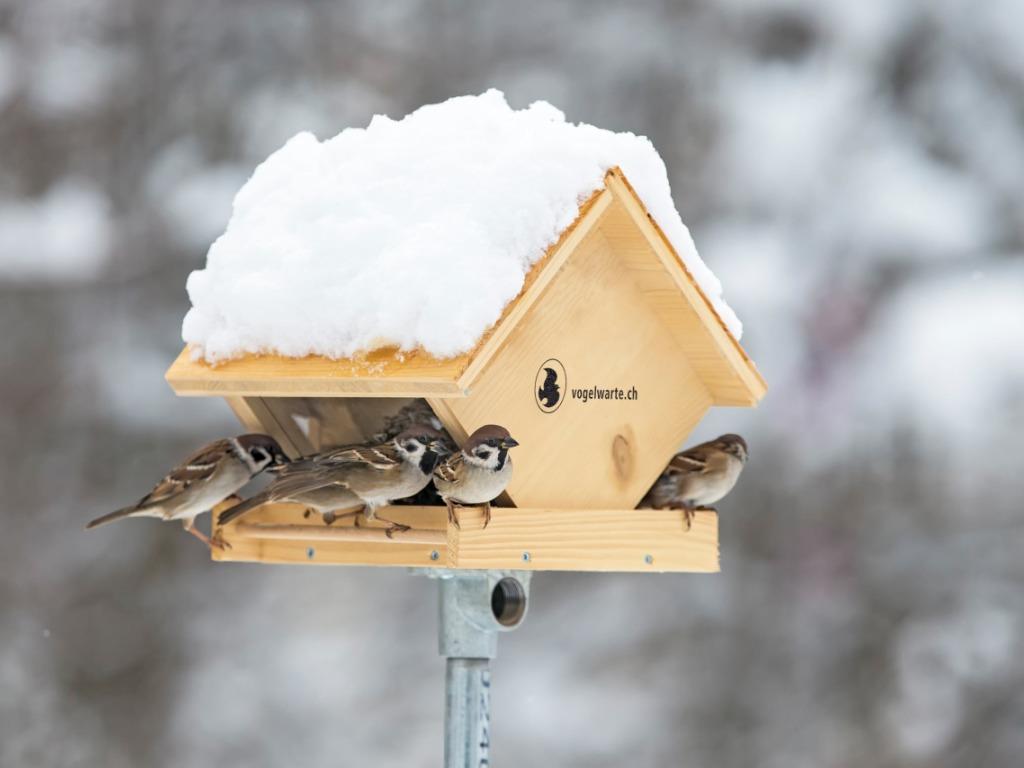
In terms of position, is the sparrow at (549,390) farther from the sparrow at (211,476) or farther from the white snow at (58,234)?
the white snow at (58,234)

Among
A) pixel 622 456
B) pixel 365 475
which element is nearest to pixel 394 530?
pixel 365 475

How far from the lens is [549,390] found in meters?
3.14

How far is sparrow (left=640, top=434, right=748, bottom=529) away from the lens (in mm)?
3363

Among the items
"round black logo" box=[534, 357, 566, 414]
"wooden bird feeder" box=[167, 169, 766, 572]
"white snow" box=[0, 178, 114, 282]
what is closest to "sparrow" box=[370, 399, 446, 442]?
"wooden bird feeder" box=[167, 169, 766, 572]

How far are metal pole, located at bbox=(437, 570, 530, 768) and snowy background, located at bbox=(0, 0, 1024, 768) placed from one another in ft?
9.72

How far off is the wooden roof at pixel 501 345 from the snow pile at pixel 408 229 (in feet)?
0.10

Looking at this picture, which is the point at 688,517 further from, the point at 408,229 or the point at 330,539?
the point at 408,229

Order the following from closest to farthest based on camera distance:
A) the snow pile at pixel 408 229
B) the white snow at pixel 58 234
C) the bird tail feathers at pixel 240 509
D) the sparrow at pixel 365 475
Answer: the snow pile at pixel 408 229 < the sparrow at pixel 365 475 < the bird tail feathers at pixel 240 509 < the white snow at pixel 58 234

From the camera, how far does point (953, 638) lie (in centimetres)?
617

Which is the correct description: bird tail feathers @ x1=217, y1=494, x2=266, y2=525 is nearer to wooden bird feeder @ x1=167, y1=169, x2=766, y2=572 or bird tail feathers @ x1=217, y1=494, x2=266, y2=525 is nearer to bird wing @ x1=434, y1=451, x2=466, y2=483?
wooden bird feeder @ x1=167, y1=169, x2=766, y2=572

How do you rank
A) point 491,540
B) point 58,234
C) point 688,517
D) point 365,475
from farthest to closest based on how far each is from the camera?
point 58,234 → point 688,517 → point 365,475 → point 491,540

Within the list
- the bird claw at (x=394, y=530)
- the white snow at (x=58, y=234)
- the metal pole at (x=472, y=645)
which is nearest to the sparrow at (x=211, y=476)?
the bird claw at (x=394, y=530)

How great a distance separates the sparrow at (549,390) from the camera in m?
3.13

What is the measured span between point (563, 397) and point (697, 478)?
421mm
